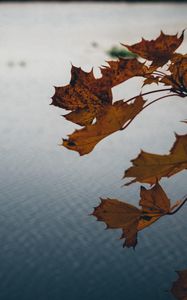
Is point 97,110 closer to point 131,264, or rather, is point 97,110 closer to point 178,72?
point 178,72

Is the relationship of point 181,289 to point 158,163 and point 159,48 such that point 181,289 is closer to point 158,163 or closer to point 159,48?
point 158,163

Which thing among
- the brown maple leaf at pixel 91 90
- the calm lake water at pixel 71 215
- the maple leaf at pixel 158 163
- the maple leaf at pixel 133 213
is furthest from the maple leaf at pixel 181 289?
the calm lake water at pixel 71 215

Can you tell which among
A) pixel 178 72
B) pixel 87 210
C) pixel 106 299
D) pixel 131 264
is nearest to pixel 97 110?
pixel 178 72

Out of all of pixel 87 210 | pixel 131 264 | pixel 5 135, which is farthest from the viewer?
pixel 5 135

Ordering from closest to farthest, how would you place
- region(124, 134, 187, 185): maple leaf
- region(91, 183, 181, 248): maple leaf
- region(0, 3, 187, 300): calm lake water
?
region(124, 134, 187, 185): maple leaf → region(91, 183, 181, 248): maple leaf → region(0, 3, 187, 300): calm lake water

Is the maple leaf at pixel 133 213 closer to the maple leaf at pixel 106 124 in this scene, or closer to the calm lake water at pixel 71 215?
the maple leaf at pixel 106 124

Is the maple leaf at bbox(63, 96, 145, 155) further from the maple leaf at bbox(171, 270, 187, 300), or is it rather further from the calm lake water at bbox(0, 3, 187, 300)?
the calm lake water at bbox(0, 3, 187, 300)

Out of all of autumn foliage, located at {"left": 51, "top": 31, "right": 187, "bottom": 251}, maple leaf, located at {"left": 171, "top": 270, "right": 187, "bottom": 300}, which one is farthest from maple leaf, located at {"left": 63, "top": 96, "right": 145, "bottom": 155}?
maple leaf, located at {"left": 171, "top": 270, "right": 187, "bottom": 300}
